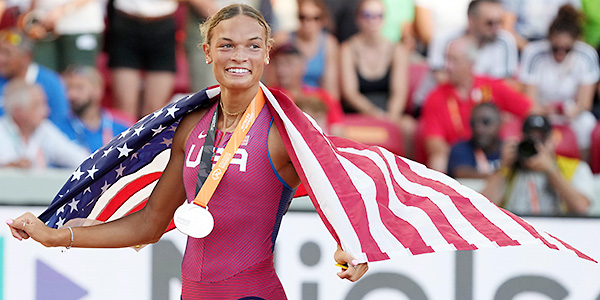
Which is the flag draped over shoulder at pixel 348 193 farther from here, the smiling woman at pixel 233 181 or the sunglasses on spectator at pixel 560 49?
the sunglasses on spectator at pixel 560 49

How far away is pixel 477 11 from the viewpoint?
20.7 ft

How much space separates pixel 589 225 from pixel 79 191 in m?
2.76

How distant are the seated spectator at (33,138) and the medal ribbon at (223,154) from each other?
354cm

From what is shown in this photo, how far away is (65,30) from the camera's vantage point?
618 cm

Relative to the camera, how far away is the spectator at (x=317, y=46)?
632cm

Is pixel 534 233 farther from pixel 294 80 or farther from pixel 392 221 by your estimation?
pixel 294 80

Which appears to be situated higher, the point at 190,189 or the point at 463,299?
the point at 190,189

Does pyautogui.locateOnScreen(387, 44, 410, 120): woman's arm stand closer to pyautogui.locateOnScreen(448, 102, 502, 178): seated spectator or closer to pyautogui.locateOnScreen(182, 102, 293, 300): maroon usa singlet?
pyautogui.locateOnScreen(448, 102, 502, 178): seated spectator

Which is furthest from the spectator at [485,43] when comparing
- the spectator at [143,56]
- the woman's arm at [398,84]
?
the spectator at [143,56]

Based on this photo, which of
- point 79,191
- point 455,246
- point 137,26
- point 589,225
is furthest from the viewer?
point 137,26

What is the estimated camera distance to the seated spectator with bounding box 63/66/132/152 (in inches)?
235

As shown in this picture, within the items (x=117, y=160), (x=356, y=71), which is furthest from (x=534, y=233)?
(x=356, y=71)

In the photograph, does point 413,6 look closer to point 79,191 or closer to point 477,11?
point 477,11

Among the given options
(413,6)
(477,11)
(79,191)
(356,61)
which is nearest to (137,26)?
(356,61)
